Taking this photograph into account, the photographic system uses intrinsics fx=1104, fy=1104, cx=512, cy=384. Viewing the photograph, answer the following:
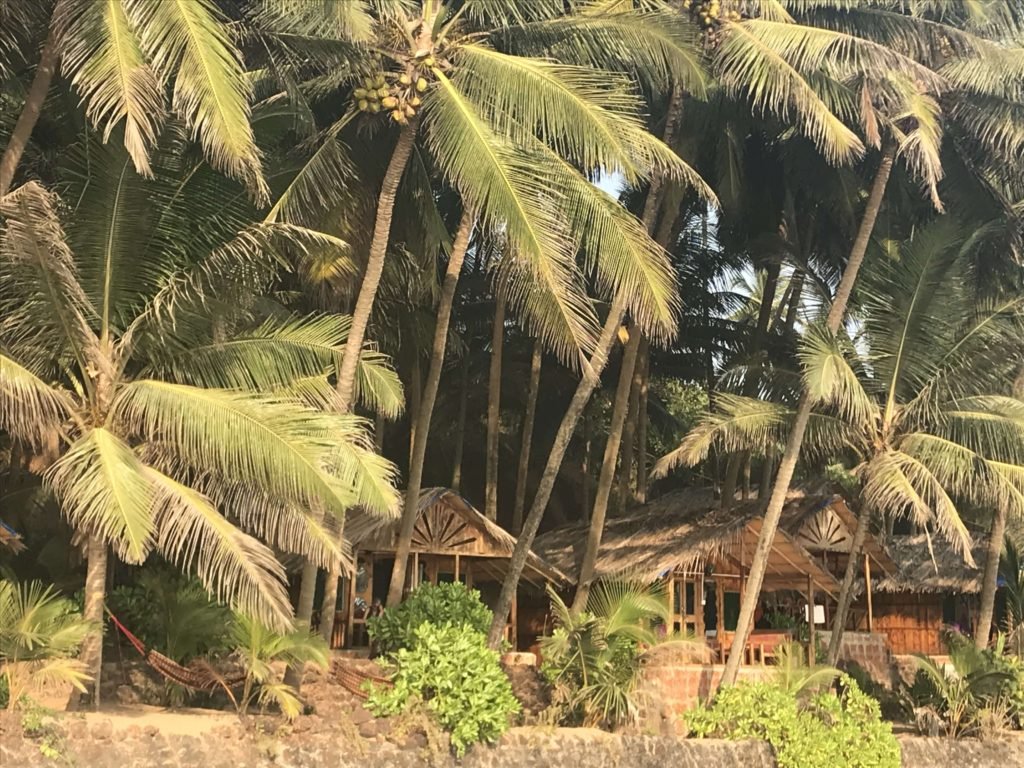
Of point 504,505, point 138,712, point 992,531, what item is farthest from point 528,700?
point 504,505

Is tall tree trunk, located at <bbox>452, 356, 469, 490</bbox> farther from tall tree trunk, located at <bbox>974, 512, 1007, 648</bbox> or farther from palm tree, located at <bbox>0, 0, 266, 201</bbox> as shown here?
palm tree, located at <bbox>0, 0, 266, 201</bbox>

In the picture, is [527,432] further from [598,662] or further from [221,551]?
[221,551]

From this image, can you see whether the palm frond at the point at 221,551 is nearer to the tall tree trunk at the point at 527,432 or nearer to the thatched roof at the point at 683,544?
the thatched roof at the point at 683,544

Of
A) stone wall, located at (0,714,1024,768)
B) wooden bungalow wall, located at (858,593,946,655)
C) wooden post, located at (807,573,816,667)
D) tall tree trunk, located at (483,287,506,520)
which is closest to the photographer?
stone wall, located at (0,714,1024,768)

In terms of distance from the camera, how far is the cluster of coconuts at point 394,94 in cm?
1070

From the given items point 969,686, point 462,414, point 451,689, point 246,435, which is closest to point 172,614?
point 451,689

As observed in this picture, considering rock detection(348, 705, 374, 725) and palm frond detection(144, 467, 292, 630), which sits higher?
palm frond detection(144, 467, 292, 630)

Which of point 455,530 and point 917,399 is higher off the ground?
point 917,399

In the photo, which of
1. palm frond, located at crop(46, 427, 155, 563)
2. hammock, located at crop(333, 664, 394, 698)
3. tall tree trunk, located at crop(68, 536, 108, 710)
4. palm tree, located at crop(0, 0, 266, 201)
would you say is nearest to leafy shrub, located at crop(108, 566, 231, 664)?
hammock, located at crop(333, 664, 394, 698)

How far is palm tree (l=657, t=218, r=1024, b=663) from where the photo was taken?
47.8 feet

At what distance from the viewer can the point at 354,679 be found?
11625 millimetres

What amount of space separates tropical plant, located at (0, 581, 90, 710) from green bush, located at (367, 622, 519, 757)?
3.13 m

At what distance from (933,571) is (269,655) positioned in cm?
1547

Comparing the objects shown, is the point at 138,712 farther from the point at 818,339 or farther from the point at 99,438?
the point at 818,339
